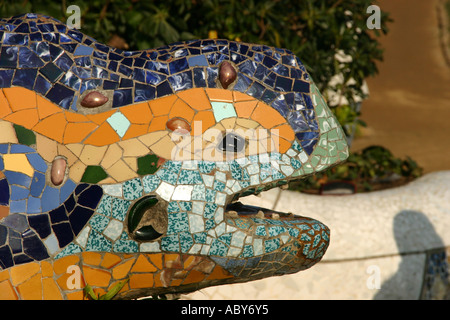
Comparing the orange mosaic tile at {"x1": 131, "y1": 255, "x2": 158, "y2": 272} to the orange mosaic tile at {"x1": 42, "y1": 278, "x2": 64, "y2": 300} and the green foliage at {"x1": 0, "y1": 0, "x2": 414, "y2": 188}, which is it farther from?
the green foliage at {"x1": 0, "y1": 0, "x2": 414, "y2": 188}

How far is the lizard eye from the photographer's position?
2746 mm

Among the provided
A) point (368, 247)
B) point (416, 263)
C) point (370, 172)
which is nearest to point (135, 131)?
point (368, 247)

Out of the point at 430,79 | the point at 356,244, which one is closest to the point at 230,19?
the point at 356,244

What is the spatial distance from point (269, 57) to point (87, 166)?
934 millimetres

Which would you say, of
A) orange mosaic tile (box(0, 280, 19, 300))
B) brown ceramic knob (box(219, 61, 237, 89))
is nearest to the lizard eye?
brown ceramic knob (box(219, 61, 237, 89))

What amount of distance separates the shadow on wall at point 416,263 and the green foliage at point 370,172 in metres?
1.34

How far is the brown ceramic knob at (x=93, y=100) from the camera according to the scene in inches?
109

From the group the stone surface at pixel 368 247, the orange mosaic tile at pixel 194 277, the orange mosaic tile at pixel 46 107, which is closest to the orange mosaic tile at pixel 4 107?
the orange mosaic tile at pixel 46 107

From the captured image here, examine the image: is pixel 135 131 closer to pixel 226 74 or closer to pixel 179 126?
pixel 179 126

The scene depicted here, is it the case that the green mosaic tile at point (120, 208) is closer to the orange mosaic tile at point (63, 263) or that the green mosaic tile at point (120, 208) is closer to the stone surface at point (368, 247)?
the orange mosaic tile at point (63, 263)

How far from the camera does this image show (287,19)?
636 cm

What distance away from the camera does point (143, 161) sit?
2.71 meters

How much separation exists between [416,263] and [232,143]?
3.48m

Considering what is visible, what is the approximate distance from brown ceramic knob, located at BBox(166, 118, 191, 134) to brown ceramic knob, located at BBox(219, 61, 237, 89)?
24cm
